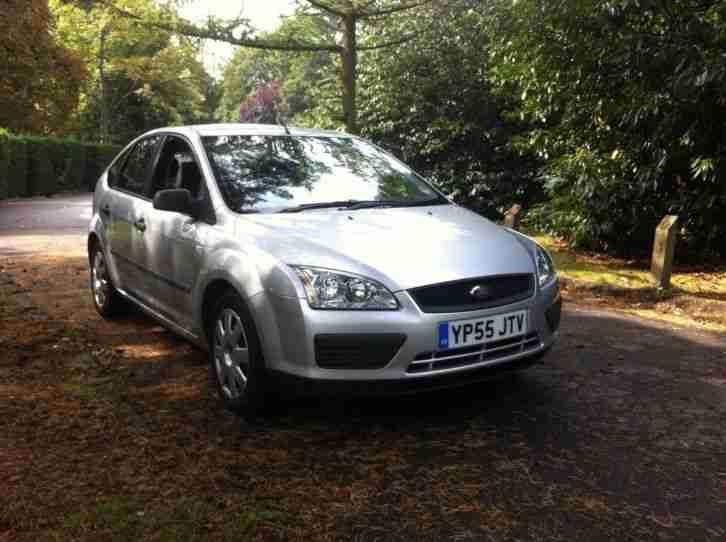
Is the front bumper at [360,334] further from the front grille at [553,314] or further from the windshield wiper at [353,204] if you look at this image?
the windshield wiper at [353,204]

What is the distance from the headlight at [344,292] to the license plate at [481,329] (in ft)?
0.96

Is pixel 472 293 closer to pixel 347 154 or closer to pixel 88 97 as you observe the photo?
pixel 347 154

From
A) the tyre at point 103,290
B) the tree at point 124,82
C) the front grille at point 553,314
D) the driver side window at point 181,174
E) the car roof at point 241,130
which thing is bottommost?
the tyre at point 103,290

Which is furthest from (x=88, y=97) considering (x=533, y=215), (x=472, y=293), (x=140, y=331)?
(x=472, y=293)

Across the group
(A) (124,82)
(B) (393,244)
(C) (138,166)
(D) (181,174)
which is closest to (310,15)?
(C) (138,166)

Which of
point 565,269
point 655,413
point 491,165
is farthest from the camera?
point 491,165

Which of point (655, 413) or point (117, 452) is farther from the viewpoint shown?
point (655, 413)

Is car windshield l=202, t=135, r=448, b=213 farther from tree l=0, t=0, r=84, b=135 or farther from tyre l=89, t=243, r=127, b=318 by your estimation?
tree l=0, t=0, r=84, b=135

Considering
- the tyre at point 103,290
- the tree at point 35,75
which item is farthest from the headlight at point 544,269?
the tree at point 35,75

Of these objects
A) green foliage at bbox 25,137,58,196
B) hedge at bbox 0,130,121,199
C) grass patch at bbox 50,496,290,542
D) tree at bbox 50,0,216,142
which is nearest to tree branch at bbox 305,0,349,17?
grass patch at bbox 50,496,290,542

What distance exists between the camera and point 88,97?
4359 centimetres

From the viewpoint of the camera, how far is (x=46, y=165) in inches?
1024

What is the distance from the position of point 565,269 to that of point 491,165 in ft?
21.0

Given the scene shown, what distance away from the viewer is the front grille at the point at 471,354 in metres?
3.68
